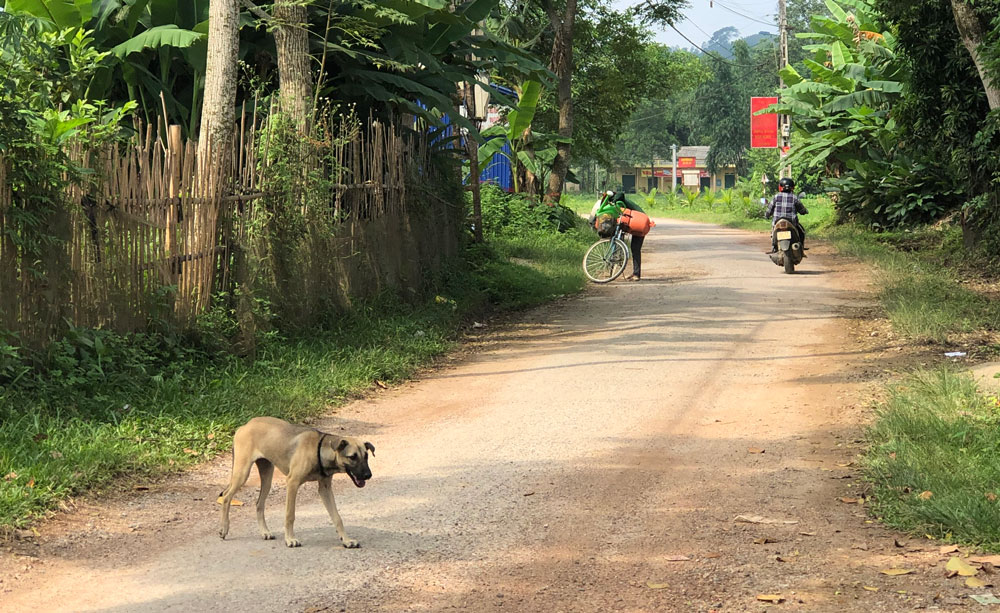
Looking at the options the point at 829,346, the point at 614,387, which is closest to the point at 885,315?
the point at 829,346

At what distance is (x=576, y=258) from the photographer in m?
22.3

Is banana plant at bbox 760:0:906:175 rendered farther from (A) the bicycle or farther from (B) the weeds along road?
(B) the weeds along road

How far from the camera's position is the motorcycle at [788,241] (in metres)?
19.5

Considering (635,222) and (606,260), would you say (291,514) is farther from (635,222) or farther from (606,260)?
(606,260)

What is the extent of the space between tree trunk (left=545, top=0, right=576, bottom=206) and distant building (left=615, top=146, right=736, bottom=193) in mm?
70138

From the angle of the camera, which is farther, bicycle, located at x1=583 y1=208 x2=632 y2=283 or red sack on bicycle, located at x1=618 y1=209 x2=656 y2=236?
bicycle, located at x1=583 y1=208 x2=632 y2=283

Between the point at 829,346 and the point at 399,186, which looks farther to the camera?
the point at 399,186

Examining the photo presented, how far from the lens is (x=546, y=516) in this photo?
6152mm

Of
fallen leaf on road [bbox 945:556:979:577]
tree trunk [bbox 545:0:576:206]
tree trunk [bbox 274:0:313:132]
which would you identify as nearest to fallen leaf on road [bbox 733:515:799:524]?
fallen leaf on road [bbox 945:556:979:577]

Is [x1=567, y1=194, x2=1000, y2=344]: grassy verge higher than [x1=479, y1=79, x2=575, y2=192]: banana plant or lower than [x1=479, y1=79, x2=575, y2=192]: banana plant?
lower

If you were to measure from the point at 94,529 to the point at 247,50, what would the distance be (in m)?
9.00

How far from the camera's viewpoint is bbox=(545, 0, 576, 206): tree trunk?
27.2m

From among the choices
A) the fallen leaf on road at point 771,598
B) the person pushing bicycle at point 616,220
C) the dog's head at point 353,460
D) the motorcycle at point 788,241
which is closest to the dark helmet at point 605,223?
the person pushing bicycle at point 616,220

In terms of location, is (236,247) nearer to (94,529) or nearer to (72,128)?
(72,128)
